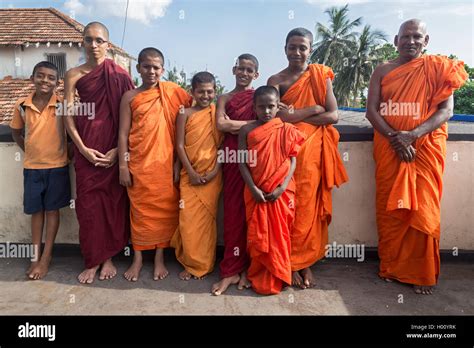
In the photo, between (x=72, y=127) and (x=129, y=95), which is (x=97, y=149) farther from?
(x=129, y=95)

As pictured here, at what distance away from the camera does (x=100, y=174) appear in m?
3.60

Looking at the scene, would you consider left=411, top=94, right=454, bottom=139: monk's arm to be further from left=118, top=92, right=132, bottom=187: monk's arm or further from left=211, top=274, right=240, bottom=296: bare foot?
left=118, top=92, right=132, bottom=187: monk's arm

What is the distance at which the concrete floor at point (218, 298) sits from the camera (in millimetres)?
3021

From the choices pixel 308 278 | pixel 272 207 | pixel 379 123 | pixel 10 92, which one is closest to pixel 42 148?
pixel 272 207

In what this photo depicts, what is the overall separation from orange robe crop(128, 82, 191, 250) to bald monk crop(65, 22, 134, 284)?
211 mm

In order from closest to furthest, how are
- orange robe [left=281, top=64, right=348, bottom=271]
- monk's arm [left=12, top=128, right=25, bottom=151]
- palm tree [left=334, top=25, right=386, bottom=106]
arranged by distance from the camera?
orange robe [left=281, top=64, right=348, bottom=271]
monk's arm [left=12, top=128, right=25, bottom=151]
palm tree [left=334, top=25, right=386, bottom=106]

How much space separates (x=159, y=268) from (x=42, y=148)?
66.4 inches

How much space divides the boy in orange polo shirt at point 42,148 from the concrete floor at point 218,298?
0.39 m

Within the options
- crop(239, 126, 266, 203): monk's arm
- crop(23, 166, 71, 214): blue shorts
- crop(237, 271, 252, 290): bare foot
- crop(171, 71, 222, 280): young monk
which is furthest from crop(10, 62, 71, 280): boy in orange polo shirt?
crop(237, 271, 252, 290): bare foot

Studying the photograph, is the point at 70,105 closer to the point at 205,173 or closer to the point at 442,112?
the point at 205,173

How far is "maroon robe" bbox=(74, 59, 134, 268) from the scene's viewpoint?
3.55m
